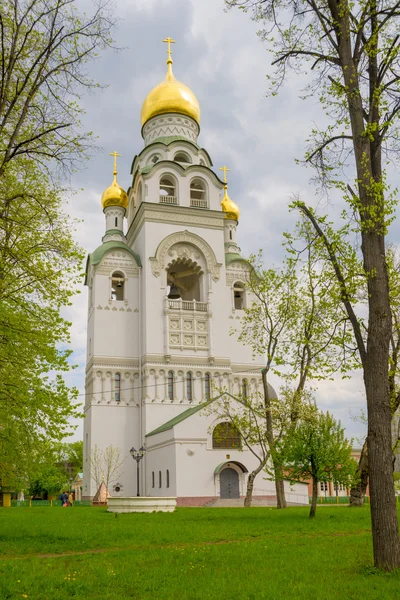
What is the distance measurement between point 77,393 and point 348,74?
8330 millimetres

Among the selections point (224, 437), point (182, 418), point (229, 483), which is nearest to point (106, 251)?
point (182, 418)

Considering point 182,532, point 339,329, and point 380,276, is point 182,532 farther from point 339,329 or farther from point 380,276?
point 380,276

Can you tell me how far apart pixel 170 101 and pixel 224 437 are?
85.7ft

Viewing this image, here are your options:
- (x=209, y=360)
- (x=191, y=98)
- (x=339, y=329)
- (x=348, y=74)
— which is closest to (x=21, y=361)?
(x=339, y=329)

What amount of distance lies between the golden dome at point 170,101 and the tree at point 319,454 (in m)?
32.6

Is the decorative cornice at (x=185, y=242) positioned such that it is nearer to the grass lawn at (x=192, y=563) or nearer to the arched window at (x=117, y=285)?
the arched window at (x=117, y=285)

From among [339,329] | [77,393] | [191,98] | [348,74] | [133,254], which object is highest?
[191,98]

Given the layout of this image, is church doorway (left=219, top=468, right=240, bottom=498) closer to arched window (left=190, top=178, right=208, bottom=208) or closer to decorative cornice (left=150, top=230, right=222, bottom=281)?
decorative cornice (left=150, top=230, right=222, bottom=281)

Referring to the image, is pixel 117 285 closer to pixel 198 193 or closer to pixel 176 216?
pixel 176 216

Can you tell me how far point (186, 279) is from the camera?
147ft

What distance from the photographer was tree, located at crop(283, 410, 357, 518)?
17812mm

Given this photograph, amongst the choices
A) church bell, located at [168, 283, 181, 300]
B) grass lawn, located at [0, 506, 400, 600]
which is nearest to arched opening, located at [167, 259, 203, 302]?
church bell, located at [168, 283, 181, 300]

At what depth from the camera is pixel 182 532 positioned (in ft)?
43.4

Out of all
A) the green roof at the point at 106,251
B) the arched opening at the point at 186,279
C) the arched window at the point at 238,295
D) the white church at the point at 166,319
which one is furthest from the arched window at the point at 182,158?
the arched window at the point at 238,295
